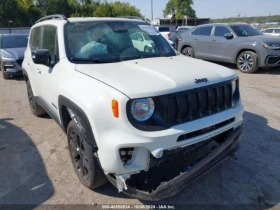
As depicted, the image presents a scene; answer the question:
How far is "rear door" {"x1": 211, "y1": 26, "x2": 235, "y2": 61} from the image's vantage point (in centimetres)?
952

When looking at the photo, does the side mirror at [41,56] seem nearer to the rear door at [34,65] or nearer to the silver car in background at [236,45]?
the rear door at [34,65]

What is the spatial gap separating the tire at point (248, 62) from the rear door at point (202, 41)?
1522mm

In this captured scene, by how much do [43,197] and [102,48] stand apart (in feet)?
6.21

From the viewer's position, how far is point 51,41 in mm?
3668

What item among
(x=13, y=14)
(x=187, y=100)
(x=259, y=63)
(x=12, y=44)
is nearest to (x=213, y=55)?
(x=259, y=63)

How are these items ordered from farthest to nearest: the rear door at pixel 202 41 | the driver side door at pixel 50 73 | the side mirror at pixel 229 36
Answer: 1. the rear door at pixel 202 41
2. the side mirror at pixel 229 36
3. the driver side door at pixel 50 73

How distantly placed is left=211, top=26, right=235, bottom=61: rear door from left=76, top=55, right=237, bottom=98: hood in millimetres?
7068

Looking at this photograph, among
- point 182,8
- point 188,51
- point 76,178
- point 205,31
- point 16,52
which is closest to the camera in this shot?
point 76,178

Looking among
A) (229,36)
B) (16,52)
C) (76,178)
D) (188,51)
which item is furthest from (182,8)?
(76,178)

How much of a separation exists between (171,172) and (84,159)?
3.21 feet

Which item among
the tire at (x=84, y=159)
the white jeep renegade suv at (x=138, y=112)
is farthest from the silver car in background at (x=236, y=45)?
the tire at (x=84, y=159)

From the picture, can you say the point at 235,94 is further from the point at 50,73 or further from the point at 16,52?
the point at 16,52

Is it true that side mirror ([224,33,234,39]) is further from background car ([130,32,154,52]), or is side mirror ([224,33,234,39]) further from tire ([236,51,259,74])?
background car ([130,32,154,52])

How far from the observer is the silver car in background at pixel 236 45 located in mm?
8648
